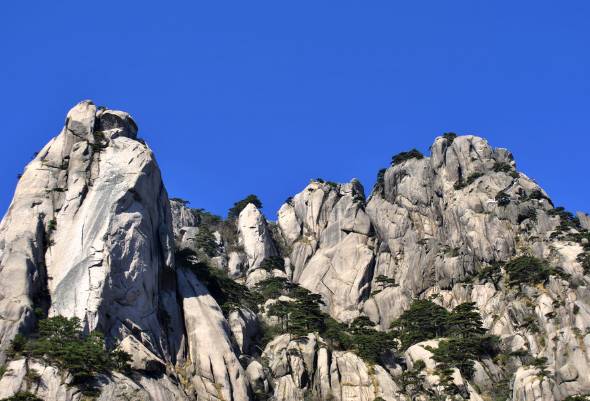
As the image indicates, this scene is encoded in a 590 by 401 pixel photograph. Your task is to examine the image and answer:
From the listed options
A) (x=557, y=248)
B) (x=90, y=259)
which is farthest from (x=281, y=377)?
(x=557, y=248)

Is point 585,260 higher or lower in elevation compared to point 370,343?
higher

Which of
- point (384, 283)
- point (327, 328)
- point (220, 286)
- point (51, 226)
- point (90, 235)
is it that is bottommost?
point (327, 328)

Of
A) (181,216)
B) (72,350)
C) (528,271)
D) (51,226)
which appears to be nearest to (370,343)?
(528,271)

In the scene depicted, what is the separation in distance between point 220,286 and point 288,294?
1415 centimetres

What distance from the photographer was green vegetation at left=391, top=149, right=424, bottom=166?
120 meters

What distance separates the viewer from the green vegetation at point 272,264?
11038 centimetres

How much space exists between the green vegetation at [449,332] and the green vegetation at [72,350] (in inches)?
1407

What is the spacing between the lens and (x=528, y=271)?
87875mm

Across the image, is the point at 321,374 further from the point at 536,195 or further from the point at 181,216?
the point at 181,216

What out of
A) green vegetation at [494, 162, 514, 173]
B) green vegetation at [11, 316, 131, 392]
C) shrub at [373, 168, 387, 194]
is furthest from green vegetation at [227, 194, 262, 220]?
green vegetation at [11, 316, 131, 392]

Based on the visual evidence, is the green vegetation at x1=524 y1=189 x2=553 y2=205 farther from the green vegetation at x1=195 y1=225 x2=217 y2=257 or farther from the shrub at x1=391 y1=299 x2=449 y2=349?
the green vegetation at x1=195 y1=225 x2=217 y2=257

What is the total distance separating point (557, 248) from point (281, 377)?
41069 mm

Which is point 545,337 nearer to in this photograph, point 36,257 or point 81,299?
point 81,299

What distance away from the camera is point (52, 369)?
57.8 metres
